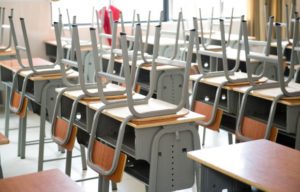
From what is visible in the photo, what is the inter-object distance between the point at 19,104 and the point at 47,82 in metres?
0.34

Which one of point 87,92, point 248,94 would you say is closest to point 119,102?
point 87,92

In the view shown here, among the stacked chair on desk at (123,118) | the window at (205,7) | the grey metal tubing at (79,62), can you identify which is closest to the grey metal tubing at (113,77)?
the stacked chair on desk at (123,118)

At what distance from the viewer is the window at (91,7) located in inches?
294

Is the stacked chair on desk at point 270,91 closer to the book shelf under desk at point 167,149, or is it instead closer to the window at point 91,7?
the book shelf under desk at point 167,149

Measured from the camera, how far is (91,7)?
7652 millimetres

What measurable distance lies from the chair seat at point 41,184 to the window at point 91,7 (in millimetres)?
5211

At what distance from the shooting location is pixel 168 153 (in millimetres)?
2783

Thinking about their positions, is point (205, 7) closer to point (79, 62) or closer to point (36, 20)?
point (36, 20)

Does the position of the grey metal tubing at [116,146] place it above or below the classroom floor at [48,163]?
above

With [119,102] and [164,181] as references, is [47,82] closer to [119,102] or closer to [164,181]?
[119,102]

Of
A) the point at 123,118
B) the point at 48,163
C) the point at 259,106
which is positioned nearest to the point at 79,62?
the point at 123,118

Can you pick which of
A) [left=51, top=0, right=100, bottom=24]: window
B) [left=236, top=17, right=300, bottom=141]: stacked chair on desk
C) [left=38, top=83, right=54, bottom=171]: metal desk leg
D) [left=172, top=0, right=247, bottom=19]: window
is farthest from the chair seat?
[left=172, top=0, right=247, bottom=19]: window

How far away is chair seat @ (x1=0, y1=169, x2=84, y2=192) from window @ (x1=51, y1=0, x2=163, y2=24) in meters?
5.21

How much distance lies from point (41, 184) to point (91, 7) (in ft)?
19.3
